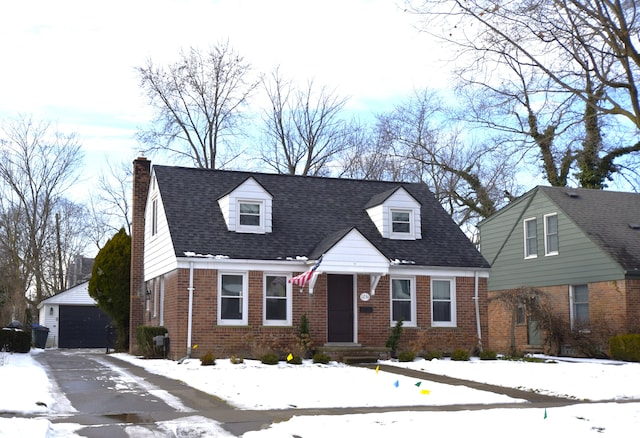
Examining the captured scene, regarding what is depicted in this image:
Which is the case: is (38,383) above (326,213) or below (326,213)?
below

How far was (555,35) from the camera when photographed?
47.0ft

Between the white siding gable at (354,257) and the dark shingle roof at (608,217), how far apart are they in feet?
26.6

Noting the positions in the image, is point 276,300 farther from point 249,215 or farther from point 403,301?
point 403,301

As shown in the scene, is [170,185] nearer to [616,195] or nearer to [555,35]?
[555,35]

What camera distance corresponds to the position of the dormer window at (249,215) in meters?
23.2

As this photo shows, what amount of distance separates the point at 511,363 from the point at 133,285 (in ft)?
45.5

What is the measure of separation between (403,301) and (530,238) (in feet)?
25.6

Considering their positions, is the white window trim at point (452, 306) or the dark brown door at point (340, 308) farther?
the white window trim at point (452, 306)

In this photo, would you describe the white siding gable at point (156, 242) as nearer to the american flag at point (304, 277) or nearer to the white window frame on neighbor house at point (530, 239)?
the american flag at point (304, 277)

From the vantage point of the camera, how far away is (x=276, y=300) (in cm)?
2234

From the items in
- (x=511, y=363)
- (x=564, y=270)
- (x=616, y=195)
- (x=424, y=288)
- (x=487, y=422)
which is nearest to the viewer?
(x=487, y=422)

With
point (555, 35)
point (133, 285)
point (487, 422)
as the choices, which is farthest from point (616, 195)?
point (487, 422)

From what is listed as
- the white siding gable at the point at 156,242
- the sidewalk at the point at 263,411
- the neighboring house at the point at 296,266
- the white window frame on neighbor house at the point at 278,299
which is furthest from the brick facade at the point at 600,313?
the white siding gable at the point at 156,242

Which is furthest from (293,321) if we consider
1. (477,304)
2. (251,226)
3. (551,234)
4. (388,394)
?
(551,234)
